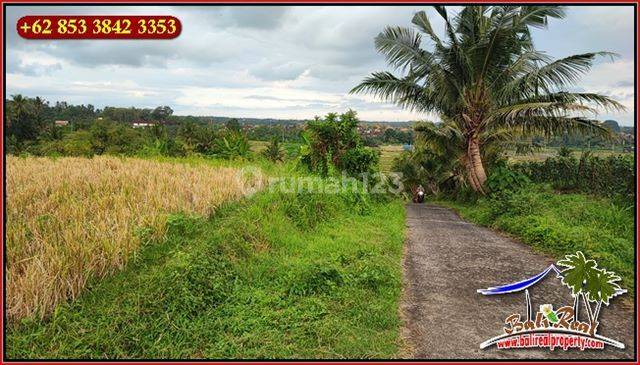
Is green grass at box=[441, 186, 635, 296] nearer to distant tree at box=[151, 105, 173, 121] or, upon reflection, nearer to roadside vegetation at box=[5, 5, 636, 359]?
roadside vegetation at box=[5, 5, 636, 359]

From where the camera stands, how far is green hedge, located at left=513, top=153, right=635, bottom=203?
9172mm

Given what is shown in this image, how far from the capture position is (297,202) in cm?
732

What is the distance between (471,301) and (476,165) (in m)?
8.82

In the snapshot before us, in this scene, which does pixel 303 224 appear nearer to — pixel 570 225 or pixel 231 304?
pixel 231 304

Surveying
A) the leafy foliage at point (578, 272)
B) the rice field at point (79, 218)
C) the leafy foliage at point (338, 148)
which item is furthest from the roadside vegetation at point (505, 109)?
the rice field at point (79, 218)

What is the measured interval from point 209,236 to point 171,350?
2014 millimetres

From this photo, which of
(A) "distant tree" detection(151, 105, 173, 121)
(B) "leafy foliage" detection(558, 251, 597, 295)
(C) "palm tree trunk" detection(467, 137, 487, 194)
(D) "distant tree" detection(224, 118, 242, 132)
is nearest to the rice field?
(B) "leafy foliage" detection(558, 251, 597, 295)

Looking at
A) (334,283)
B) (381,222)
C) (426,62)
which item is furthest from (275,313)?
(426,62)

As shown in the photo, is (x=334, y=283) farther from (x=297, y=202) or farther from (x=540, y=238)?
(x=540, y=238)

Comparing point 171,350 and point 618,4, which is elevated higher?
point 618,4

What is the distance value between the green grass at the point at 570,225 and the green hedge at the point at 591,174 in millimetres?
519

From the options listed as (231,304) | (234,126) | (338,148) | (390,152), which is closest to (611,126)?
(338,148)

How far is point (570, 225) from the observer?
6938mm

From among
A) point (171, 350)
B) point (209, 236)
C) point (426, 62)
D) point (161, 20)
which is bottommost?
point (171, 350)
